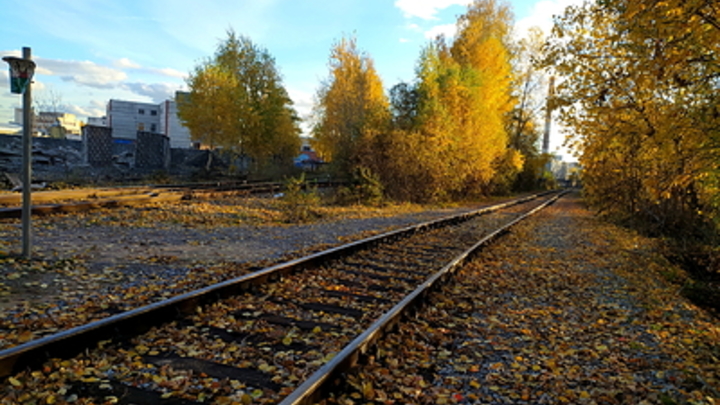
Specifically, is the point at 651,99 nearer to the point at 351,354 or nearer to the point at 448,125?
the point at 351,354

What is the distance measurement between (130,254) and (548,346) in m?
6.26

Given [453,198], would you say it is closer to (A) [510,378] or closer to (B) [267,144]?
(B) [267,144]

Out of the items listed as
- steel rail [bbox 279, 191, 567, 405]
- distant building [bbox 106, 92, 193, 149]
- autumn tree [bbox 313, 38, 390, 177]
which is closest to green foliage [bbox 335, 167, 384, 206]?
autumn tree [bbox 313, 38, 390, 177]

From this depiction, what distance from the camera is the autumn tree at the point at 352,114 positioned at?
2039cm

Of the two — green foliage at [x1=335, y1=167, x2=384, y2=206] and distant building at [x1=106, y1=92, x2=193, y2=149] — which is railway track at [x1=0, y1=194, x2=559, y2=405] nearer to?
green foliage at [x1=335, y1=167, x2=384, y2=206]

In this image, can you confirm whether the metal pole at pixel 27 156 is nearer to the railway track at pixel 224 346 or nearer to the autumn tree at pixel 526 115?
the railway track at pixel 224 346

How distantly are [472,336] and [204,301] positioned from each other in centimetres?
281

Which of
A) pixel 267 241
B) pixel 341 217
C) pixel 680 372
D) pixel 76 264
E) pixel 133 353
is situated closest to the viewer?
pixel 133 353

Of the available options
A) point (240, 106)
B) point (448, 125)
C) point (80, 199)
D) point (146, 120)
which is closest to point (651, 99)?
point (448, 125)

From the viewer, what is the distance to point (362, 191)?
1955 cm

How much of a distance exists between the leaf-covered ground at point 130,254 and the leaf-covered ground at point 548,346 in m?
2.81

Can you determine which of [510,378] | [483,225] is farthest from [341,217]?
[510,378]

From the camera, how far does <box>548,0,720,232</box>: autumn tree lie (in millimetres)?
6803

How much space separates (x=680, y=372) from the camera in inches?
160
